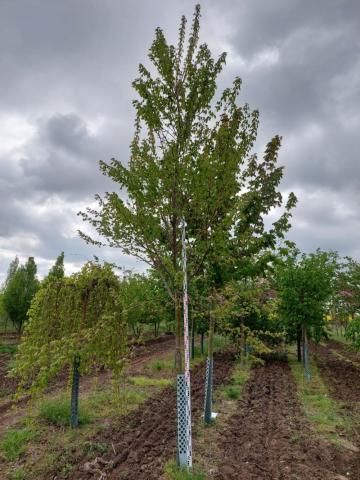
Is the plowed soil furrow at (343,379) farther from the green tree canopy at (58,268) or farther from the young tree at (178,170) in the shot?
the green tree canopy at (58,268)

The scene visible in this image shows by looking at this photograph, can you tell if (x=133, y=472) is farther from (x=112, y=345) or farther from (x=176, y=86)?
(x=176, y=86)

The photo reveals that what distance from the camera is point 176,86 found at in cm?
675

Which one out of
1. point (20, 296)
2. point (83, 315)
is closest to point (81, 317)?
point (83, 315)

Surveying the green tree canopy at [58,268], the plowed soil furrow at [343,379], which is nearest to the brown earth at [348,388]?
the plowed soil furrow at [343,379]

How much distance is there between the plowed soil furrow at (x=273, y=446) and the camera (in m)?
6.36

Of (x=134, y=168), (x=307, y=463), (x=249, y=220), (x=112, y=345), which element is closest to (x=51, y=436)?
(x=112, y=345)

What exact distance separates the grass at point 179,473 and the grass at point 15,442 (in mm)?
3133

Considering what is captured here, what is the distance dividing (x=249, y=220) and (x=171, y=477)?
610cm

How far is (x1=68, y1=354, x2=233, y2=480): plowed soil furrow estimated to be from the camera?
20.5 ft

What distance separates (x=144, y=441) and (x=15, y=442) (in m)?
2.67

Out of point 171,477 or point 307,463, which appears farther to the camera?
point 307,463

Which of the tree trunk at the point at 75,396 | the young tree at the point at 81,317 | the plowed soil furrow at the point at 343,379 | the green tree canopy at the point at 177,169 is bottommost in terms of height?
the plowed soil furrow at the point at 343,379

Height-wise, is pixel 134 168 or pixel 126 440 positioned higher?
pixel 134 168

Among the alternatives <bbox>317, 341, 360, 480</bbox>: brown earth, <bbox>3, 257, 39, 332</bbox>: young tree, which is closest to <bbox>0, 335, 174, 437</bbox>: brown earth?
<bbox>317, 341, 360, 480</bbox>: brown earth
